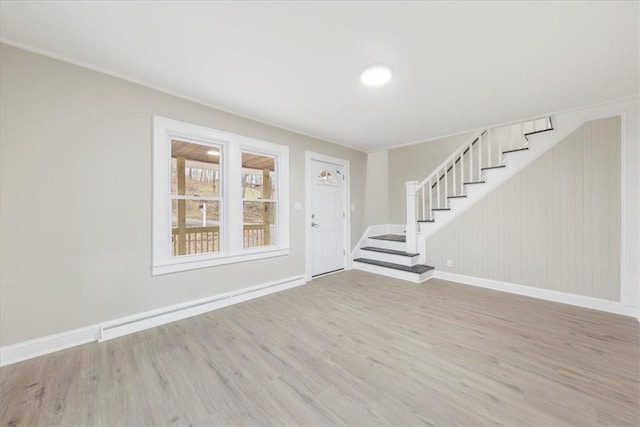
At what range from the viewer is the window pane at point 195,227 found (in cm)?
299

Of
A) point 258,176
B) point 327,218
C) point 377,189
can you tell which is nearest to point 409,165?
point 377,189

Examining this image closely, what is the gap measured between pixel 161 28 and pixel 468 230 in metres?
4.54

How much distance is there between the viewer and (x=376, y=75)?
2.35 meters

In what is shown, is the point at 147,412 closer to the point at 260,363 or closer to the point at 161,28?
the point at 260,363

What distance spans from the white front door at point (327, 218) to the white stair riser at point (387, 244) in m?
0.76

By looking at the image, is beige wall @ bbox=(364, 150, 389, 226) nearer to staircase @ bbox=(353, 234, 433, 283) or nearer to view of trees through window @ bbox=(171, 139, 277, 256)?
staircase @ bbox=(353, 234, 433, 283)

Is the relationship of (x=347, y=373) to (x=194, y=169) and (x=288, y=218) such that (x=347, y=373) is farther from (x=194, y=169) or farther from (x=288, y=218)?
(x=194, y=169)

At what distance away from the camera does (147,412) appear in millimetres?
1510

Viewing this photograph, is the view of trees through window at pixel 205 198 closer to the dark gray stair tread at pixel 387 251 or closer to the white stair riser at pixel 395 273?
the white stair riser at pixel 395 273

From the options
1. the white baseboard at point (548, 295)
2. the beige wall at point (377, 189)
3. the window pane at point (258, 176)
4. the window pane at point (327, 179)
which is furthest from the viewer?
the beige wall at point (377, 189)

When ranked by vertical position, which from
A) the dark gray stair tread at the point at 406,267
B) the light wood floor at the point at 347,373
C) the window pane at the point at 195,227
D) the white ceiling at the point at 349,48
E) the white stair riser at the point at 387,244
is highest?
the white ceiling at the point at 349,48

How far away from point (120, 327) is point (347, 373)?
2.21 meters

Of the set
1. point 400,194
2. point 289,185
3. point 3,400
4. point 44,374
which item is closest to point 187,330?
point 44,374

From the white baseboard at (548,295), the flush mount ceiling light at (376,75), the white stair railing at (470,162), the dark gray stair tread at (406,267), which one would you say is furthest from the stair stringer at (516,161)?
the flush mount ceiling light at (376,75)
